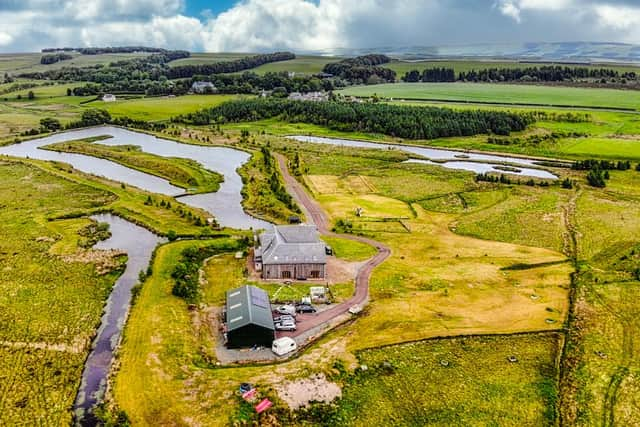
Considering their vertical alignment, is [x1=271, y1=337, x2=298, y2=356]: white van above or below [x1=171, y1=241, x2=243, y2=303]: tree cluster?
below

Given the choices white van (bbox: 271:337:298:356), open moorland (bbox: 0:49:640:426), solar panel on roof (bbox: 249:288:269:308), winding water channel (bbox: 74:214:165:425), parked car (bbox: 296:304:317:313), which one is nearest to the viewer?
open moorland (bbox: 0:49:640:426)

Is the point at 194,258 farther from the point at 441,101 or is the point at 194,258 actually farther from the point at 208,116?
the point at 441,101

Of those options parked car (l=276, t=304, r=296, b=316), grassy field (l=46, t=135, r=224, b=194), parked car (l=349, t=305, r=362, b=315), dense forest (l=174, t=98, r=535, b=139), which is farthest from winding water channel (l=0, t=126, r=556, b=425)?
parked car (l=349, t=305, r=362, b=315)

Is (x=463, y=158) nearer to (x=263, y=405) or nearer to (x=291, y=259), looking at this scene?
(x=291, y=259)

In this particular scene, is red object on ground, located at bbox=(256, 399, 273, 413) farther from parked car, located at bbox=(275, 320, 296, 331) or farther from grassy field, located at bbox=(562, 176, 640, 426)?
grassy field, located at bbox=(562, 176, 640, 426)

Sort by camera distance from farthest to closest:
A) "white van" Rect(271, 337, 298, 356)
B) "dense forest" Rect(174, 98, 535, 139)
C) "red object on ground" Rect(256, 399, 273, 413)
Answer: "dense forest" Rect(174, 98, 535, 139)
"white van" Rect(271, 337, 298, 356)
"red object on ground" Rect(256, 399, 273, 413)

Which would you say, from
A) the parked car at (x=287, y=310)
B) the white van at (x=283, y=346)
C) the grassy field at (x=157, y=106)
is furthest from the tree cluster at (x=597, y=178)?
the grassy field at (x=157, y=106)

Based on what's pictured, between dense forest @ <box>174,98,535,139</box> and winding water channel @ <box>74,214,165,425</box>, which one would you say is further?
dense forest @ <box>174,98,535,139</box>
